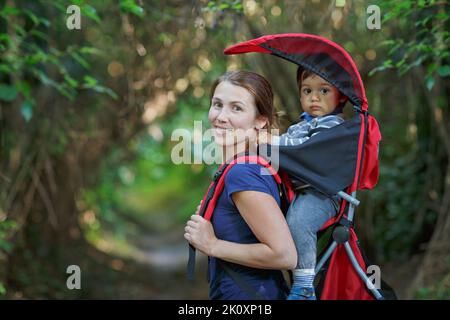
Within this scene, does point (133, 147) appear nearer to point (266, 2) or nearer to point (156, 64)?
point (156, 64)

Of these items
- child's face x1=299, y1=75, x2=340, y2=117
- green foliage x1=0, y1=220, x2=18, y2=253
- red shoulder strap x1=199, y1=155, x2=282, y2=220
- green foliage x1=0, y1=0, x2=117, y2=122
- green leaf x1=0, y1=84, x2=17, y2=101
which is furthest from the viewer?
Result: green leaf x1=0, y1=84, x2=17, y2=101

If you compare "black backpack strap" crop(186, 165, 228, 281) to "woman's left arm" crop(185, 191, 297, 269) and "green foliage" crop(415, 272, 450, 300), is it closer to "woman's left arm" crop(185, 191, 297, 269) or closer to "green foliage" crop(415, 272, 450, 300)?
"woman's left arm" crop(185, 191, 297, 269)

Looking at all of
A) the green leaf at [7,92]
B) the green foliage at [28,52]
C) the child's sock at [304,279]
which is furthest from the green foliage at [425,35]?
the green leaf at [7,92]

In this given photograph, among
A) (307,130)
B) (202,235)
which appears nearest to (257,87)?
(307,130)

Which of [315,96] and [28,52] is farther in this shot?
[28,52]

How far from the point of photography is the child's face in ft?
8.16

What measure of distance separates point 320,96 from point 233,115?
1.85 ft

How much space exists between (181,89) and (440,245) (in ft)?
11.7

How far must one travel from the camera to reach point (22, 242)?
20.0 feet

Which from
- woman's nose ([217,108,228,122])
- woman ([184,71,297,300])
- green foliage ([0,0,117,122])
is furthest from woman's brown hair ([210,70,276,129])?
green foliage ([0,0,117,122])

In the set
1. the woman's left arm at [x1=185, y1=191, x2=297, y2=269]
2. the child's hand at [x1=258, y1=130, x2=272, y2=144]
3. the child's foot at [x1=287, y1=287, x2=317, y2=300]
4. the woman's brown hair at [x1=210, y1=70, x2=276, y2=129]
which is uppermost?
the woman's brown hair at [x1=210, y1=70, x2=276, y2=129]

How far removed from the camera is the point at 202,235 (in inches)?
84.0

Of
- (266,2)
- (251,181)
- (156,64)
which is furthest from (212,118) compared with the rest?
(156,64)

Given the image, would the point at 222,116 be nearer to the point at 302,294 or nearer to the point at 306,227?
the point at 306,227
